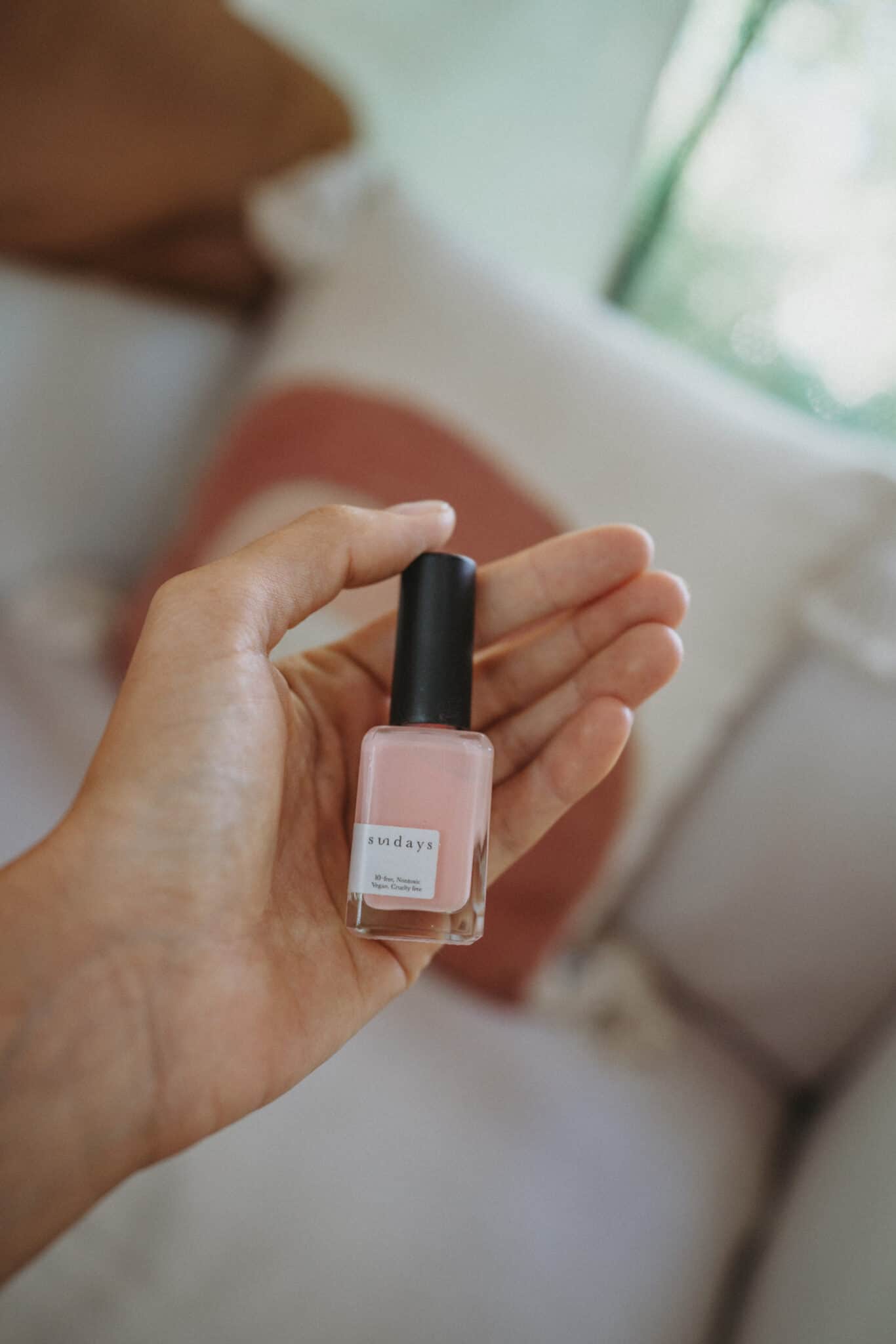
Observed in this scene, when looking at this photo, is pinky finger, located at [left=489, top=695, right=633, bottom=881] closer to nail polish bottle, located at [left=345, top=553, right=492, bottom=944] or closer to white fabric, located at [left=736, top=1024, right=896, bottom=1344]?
nail polish bottle, located at [left=345, top=553, right=492, bottom=944]

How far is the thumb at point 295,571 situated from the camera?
0.44 m

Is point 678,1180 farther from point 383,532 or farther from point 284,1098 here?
point 383,532

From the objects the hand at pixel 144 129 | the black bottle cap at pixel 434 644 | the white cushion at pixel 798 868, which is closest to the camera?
the black bottle cap at pixel 434 644

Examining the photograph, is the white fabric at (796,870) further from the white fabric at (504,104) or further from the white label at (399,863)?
the white fabric at (504,104)

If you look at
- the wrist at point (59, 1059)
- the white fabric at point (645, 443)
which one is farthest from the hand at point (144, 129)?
the wrist at point (59, 1059)

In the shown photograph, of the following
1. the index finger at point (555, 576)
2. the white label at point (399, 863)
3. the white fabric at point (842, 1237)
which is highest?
the index finger at point (555, 576)

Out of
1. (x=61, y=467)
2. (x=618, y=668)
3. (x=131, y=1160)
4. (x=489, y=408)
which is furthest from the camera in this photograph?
(x=61, y=467)

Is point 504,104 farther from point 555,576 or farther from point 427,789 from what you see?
point 427,789

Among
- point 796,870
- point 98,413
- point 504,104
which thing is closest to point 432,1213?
point 796,870

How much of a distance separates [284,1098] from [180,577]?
0.35m

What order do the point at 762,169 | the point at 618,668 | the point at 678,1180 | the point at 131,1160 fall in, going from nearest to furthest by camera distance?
the point at 131,1160
the point at 618,668
the point at 678,1180
the point at 762,169

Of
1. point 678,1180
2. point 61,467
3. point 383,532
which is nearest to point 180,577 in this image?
point 383,532

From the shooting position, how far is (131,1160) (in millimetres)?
412

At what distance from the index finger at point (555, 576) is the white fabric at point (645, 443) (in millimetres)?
161
